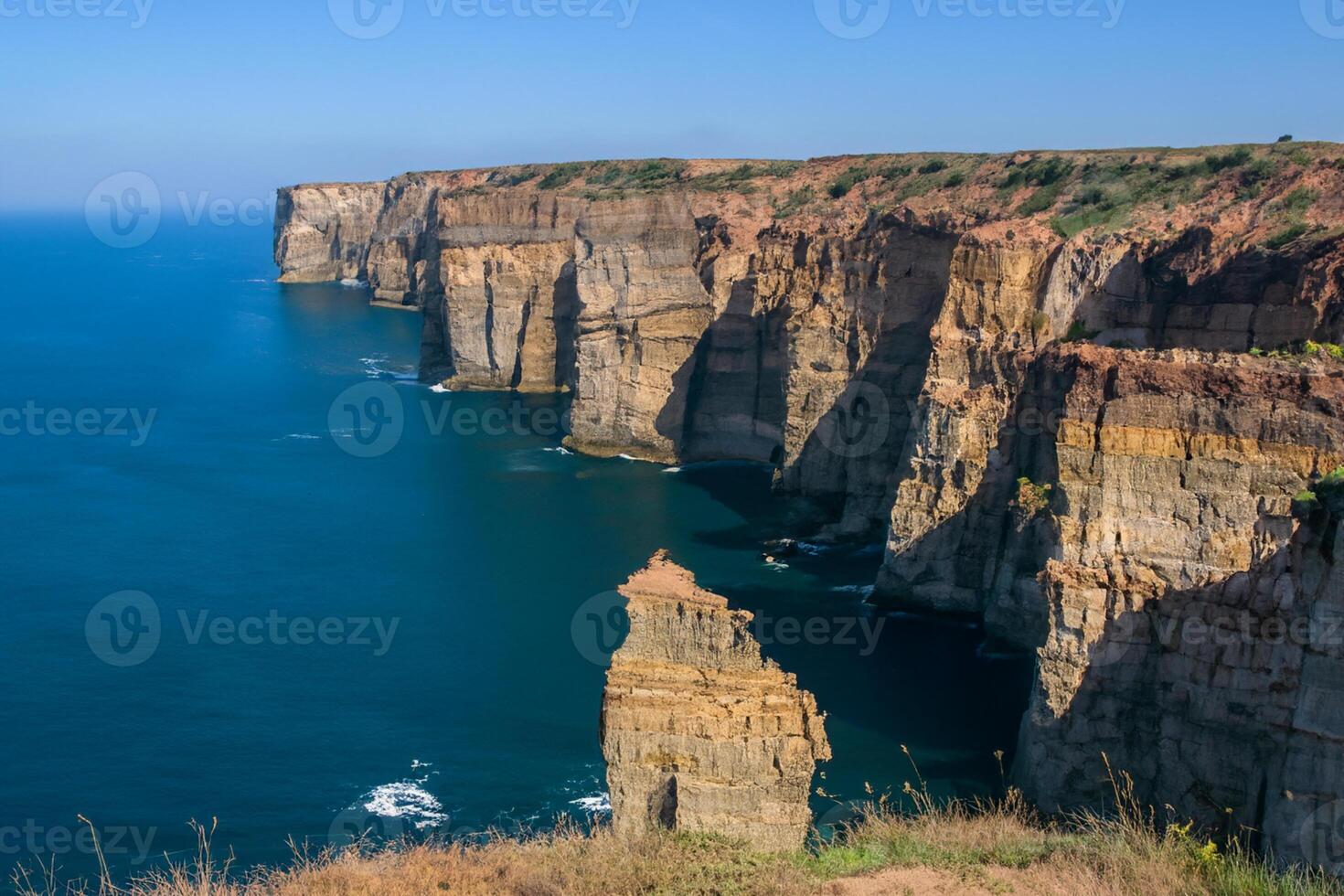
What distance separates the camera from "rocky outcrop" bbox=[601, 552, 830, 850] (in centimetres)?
2277

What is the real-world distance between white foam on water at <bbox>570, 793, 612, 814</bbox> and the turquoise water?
334 millimetres

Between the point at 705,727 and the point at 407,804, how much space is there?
579 inches

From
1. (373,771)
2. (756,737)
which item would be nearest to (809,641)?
(373,771)

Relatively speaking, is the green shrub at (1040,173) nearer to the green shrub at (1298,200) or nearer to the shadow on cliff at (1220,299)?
the green shrub at (1298,200)

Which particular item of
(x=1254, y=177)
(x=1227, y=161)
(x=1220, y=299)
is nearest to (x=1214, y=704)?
(x=1220, y=299)

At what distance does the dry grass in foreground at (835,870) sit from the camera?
17734mm

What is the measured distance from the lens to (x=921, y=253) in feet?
184

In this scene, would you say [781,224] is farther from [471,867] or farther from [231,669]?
[471,867]

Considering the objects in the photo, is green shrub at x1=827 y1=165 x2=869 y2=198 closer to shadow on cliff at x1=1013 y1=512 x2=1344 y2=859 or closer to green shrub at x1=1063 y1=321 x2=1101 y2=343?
green shrub at x1=1063 y1=321 x2=1101 y2=343

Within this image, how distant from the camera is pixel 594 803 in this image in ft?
112

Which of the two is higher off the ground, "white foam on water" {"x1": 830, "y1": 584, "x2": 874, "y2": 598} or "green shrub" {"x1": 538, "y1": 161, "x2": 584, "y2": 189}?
→ "green shrub" {"x1": 538, "y1": 161, "x2": 584, "y2": 189}

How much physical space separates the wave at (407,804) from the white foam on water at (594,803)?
3554mm

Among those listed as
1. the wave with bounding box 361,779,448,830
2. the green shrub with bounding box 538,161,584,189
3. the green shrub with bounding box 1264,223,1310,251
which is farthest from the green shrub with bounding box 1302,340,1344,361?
the green shrub with bounding box 538,161,584,189

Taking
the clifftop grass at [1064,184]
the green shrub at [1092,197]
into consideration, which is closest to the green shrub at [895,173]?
the clifftop grass at [1064,184]
